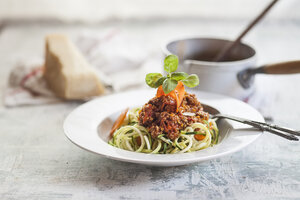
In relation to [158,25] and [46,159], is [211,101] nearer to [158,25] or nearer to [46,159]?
[46,159]

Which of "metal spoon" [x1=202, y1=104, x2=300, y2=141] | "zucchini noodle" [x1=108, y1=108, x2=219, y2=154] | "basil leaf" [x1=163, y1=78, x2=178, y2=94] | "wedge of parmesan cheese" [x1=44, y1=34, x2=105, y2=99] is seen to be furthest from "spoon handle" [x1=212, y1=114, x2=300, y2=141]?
"wedge of parmesan cheese" [x1=44, y1=34, x2=105, y2=99]

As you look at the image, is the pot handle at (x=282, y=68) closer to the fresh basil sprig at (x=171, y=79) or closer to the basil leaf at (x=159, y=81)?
the fresh basil sprig at (x=171, y=79)

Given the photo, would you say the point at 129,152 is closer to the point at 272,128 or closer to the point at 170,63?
the point at 170,63

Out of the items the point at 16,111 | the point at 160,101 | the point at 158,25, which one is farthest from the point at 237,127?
the point at 158,25

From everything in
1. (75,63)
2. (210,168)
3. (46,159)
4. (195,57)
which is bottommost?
(46,159)

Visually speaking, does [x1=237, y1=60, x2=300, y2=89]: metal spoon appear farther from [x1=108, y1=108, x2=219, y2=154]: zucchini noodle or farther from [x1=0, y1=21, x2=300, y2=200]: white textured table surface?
[x1=108, y1=108, x2=219, y2=154]: zucchini noodle

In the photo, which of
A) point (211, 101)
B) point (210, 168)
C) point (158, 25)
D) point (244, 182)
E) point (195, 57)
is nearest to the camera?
point (244, 182)
